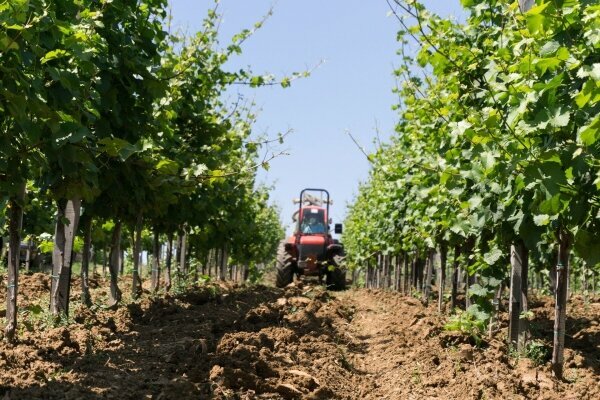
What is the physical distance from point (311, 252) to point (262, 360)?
17.1 m

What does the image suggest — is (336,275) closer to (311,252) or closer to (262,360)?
(311,252)

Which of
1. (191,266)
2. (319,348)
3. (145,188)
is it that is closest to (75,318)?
(145,188)

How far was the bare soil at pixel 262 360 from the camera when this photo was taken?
6.03 meters

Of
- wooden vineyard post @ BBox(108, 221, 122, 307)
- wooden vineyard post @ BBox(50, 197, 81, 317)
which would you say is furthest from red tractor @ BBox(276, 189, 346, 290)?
wooden vineyard post @ BBox(50, 197, 81, 317)

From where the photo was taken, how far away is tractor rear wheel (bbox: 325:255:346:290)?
951 inches

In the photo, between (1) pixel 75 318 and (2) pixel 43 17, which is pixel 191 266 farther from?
(2) pixel 43 17

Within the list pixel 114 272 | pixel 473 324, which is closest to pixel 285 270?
pixel 114 272

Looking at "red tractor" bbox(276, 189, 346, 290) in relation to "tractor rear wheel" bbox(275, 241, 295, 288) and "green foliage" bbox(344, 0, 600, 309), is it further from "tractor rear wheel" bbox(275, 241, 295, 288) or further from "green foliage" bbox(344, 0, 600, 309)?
"green foliage" bbox(344, 0, 600, 309)

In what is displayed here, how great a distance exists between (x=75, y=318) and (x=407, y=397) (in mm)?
4455

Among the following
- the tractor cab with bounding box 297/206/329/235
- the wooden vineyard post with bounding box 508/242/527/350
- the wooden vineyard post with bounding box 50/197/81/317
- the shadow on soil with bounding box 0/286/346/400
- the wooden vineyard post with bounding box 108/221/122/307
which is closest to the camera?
the shadow on soil with bounding box 0/286/346/400

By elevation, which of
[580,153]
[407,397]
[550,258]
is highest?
[580,153]

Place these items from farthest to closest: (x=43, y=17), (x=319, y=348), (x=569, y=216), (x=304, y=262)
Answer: (x=304, y=262)
(x=319, y=348)
(x=569, y=216)
(x=43, y=17)

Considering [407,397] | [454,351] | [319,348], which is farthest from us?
[319,348]

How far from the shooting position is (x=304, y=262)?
2381cm
